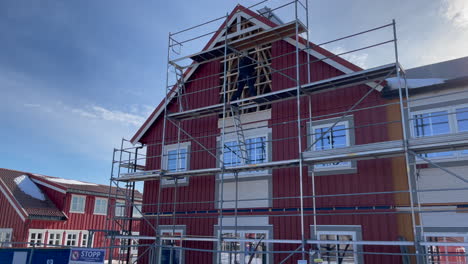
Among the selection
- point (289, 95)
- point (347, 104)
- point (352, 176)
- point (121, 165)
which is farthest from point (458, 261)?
point (121, 165)

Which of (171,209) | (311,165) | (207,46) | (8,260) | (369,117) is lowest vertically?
(8,260)

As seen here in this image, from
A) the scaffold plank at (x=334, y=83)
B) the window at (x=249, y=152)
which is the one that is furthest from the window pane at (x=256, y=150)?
the scaffold plank at (x=334, y=83)

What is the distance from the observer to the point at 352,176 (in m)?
12.2

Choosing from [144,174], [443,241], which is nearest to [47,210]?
[144,174]

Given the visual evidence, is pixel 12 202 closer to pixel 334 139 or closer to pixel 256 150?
pixel 256 150

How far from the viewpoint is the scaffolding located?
1109 centimetres

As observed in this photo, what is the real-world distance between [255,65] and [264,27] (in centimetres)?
165

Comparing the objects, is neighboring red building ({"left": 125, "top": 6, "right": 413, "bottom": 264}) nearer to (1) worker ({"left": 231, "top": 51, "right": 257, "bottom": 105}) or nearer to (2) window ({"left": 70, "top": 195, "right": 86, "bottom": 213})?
(1) worker ({"left": 231, "top": 51, "right": 257, "bottom": 105})

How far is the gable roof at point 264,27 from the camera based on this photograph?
1316cm

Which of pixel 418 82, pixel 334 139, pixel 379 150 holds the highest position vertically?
pixel 418 82

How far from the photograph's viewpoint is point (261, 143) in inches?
575

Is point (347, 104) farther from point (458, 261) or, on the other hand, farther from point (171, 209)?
point (171, 209)

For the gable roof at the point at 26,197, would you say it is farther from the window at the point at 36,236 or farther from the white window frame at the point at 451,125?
the white window frame at the point at 451,125

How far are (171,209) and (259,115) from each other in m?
5.62
